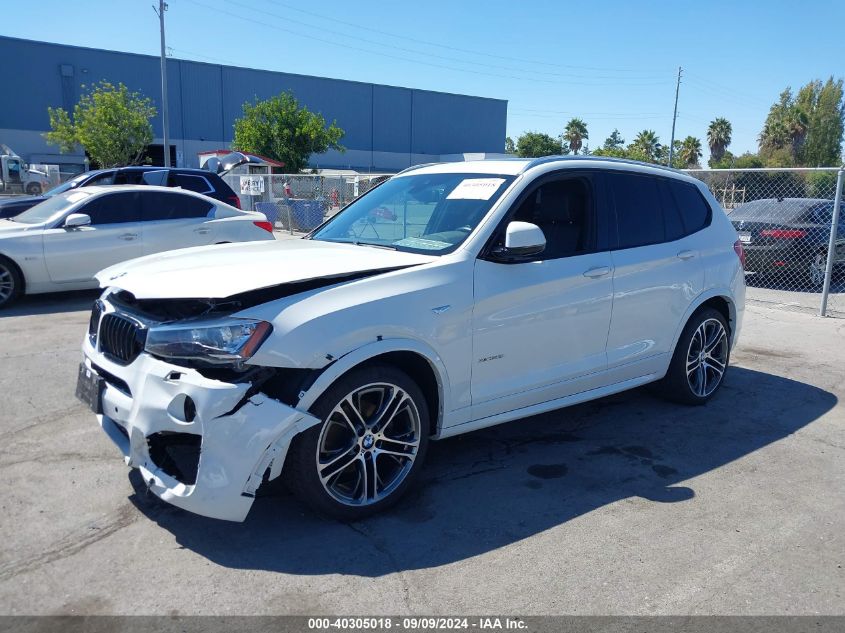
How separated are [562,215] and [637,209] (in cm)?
80

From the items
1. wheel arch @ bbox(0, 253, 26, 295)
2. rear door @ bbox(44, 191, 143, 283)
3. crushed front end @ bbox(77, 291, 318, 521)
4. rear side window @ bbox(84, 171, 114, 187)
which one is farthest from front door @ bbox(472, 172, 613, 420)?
rear side window @ bbox(84, 171, 114, 187)

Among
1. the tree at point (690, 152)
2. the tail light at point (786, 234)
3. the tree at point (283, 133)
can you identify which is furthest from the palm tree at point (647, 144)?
the tail light at point (786, 234)

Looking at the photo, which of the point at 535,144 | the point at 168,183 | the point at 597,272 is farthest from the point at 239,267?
the point at 535,144

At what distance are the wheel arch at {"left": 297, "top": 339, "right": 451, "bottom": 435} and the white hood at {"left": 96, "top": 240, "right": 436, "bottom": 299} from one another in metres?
0.45

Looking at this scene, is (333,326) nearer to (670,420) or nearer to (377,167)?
(670,420)

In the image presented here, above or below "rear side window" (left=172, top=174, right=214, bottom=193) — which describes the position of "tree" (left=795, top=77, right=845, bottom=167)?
above

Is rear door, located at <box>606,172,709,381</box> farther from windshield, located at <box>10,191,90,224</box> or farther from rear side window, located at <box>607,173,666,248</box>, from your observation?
windshield, located at <box>10,191,90,224</box>

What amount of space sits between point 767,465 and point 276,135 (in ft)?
119

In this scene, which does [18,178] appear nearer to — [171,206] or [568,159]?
[171,206]

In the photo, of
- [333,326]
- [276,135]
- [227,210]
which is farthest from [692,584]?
[276,135]

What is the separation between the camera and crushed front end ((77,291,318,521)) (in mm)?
3145

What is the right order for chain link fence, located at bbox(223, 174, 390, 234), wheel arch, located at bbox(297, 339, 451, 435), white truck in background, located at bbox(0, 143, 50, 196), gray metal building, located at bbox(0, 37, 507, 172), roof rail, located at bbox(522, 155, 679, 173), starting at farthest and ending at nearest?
gray metal building, located at bbox(0, 37, 507, 172)
white truck in background, located at bbox(0, 143, 50, 196)
chain link fence, located at bbox(223, 174, 390, 234)
roof rail, located at bbox(522, 155, 679, 173)
wheel arch, located at bbox(297, 339, 451, 435)

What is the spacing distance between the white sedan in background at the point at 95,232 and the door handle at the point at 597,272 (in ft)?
23.3

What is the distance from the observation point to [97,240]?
30.8 ft
